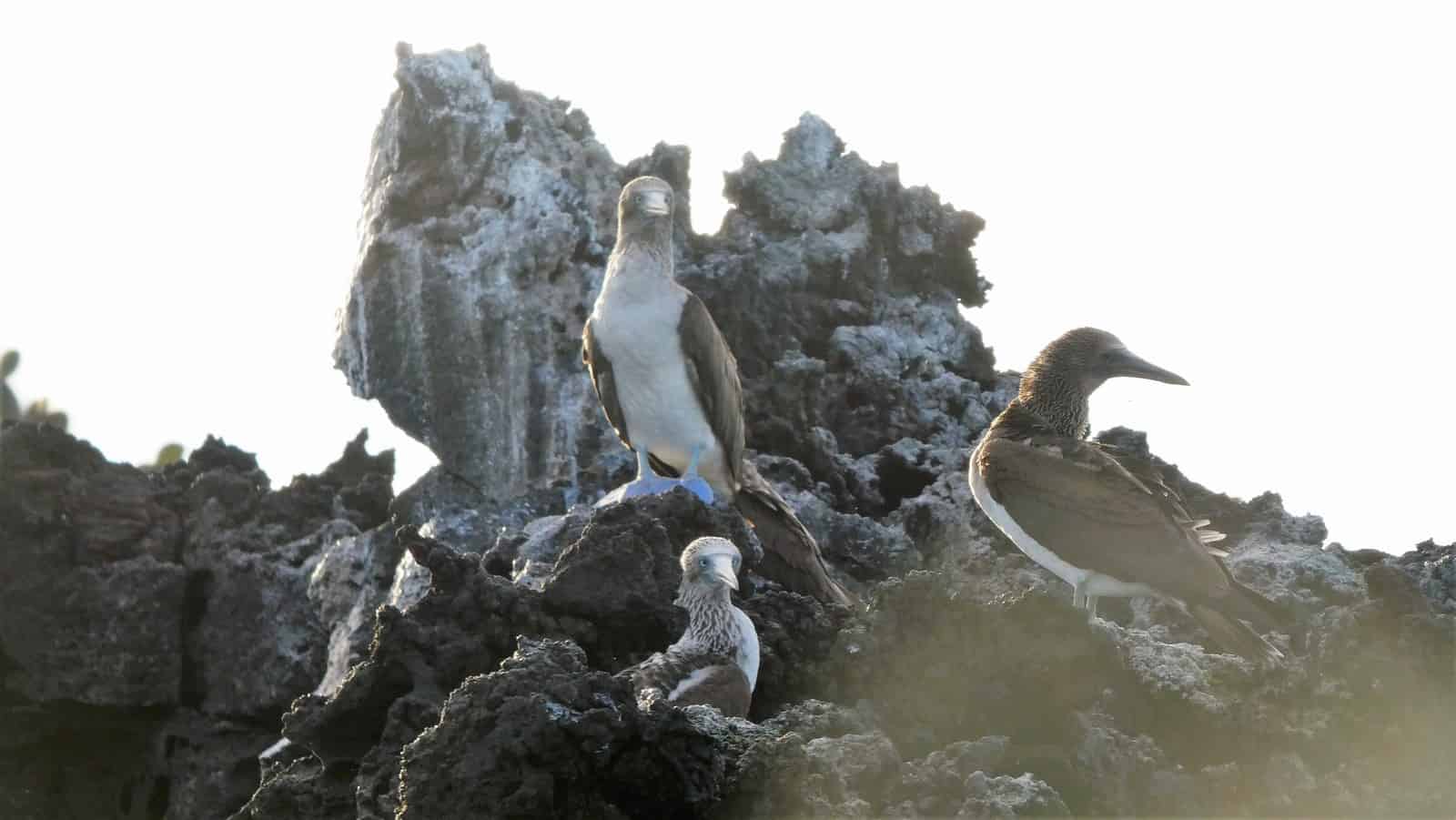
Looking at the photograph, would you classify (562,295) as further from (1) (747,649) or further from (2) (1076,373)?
(1) (747,649)

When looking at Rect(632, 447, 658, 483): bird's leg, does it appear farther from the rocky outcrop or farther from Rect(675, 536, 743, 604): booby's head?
the rocky outcrop

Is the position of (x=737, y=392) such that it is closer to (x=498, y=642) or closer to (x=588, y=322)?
(x=588, y=322)

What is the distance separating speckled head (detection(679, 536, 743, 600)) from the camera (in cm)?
871

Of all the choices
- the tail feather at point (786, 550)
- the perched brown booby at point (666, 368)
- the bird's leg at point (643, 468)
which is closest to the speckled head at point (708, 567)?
the tail feather at point (786, 550)

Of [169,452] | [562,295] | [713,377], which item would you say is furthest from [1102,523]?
[169,452]

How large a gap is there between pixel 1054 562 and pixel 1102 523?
1.30 feet

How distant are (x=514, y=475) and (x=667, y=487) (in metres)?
2.26

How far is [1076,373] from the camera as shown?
393 inches

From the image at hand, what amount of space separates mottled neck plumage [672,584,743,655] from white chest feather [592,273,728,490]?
234 cm

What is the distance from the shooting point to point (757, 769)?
21.7 feet

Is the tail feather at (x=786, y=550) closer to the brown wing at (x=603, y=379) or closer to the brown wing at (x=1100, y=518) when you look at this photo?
the brown wing at (x=603, y=379)

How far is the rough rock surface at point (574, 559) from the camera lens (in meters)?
7.43

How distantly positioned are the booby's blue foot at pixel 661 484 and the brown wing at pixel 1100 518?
6.07 ft

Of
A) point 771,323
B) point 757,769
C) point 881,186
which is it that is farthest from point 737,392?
point 757,769
